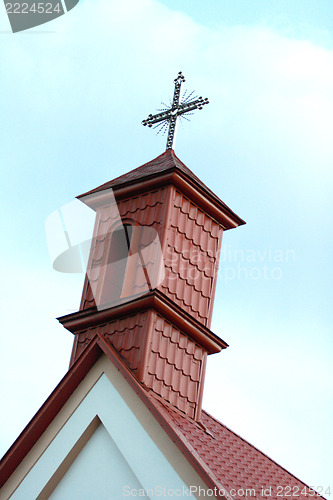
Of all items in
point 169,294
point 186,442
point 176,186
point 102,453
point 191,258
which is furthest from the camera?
point 176,186

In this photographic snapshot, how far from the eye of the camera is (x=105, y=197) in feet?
46.4

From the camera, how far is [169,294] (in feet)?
41.7

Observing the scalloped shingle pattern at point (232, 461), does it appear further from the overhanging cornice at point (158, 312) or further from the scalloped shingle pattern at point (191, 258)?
the scalloped shingle pattern at point (191, 258)

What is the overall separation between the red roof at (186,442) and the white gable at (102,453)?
0.35 feet

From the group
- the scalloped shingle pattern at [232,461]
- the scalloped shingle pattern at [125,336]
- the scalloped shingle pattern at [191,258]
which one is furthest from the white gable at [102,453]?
the scalloped shingle pattern at [191,258]

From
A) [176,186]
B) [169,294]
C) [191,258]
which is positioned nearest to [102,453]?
[169,294]

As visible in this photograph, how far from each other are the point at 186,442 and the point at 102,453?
4.05 ft

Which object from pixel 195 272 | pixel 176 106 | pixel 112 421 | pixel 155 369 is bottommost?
pixel 112 421

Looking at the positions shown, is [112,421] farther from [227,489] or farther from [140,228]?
[140,228]

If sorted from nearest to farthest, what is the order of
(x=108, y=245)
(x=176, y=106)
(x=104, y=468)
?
(x=104, y=468) < (x=108, y=245) < (x=176, y=106)

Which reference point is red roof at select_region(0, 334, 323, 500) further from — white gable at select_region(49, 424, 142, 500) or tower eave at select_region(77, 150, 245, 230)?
tower eave at select_region(77, 150, 245, 230)

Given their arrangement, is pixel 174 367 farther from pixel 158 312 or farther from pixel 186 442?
pixel 186 442

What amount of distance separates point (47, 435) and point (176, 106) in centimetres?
631

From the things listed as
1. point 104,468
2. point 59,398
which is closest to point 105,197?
point 59,398
